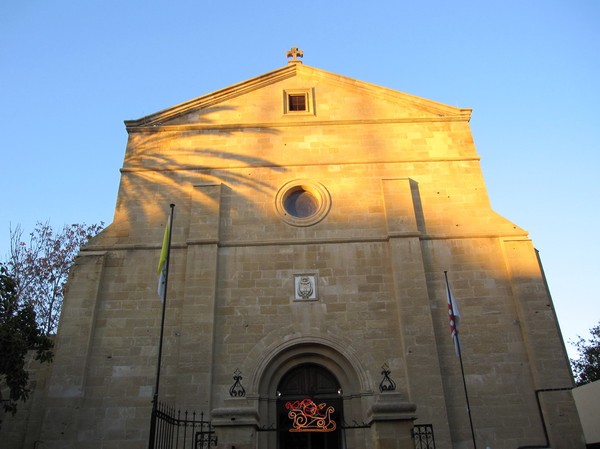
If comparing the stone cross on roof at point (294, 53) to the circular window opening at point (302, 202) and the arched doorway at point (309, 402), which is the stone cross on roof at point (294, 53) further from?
the arched doorway at point (309, 402)

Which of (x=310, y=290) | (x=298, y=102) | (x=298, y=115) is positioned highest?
(x=298, y=102)

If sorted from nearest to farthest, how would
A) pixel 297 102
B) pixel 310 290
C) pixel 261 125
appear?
pixel 310 290, pixel 261 125, pixel 297 102

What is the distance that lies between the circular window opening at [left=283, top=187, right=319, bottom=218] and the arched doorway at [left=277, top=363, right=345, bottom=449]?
4.40 meters

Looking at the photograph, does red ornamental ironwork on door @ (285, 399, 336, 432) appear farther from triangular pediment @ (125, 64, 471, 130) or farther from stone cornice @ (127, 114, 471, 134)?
triangular pediment @ (125, 64, 471, 130)

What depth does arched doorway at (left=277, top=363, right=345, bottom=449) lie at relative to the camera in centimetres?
1238

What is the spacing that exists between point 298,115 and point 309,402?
9.17 m

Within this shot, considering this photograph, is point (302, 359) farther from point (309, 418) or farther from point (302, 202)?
point (302, 202)

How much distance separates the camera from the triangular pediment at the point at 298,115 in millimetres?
16578

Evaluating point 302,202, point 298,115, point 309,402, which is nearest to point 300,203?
point 302,202

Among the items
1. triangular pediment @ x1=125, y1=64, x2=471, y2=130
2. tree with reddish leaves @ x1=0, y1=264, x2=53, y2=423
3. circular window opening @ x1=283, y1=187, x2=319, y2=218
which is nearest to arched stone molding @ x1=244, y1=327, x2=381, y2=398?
circular window opening @ x1=283, y1=187, x2=319, y2=218

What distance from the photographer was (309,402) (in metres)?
11.4

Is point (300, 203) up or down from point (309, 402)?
up

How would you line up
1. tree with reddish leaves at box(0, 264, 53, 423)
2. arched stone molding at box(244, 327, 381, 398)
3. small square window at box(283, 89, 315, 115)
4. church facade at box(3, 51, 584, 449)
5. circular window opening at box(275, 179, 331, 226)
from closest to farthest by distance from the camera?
tree with reddish leaves at box(0, 264, 53, 423) < church facade at box(3, 51, 584, 449) < arched stone molding at box(244, 327, 381, 398) < circular window opening at box(275, 179, 331, 226) < small square window at box(283, 89, 315, 115)

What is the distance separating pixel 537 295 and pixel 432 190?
411cm
